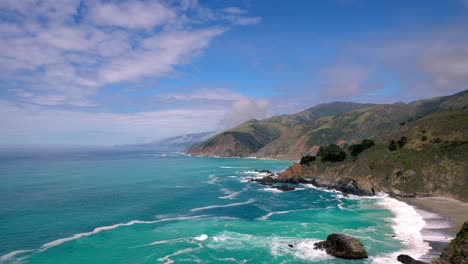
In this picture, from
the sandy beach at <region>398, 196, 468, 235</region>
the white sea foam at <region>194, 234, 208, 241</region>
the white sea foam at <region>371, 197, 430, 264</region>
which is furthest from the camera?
the sandy beach at <region>398, 196, 468, 235</region>

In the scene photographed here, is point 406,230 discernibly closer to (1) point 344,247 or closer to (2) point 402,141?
(1) point 344,247

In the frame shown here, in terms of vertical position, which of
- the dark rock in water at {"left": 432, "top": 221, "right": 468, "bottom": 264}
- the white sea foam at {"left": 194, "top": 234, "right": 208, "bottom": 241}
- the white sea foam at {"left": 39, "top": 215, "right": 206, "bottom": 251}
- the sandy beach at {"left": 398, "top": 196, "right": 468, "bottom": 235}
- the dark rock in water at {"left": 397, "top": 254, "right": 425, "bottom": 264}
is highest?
the dark rock in water at {"left": 432, "top": 221, "right": 468, "bottom": 264}

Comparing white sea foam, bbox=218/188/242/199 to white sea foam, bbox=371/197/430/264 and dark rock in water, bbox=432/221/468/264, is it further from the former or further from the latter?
dark rock in water, bbox=432/221/468/264

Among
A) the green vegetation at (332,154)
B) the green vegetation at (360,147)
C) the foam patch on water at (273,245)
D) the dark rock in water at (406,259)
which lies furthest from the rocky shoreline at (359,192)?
the green vegetation at (360,147)

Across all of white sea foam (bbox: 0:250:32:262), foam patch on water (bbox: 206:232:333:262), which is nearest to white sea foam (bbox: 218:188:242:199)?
foam patch on water (bbox: 206:232:333:262)

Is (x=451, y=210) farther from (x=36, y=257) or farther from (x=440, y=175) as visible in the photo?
(x=36, y=257)

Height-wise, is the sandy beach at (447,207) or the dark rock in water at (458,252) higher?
the dark rock in water at (458,252)

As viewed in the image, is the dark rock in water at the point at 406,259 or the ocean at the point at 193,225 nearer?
the dark rock in water at the point at 406,259

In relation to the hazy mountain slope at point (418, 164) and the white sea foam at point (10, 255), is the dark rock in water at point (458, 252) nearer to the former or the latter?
the hazy mountain slope at point (418, 164)
